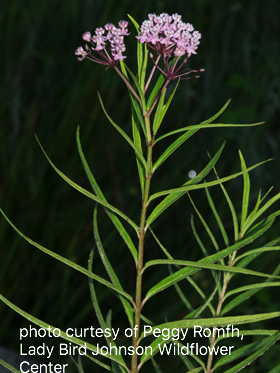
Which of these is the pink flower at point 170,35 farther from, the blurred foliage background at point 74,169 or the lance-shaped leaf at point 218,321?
the blurred foliage background at point 74,169

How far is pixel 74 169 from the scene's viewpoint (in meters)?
0.70

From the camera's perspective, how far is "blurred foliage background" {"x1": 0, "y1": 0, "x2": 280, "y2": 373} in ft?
2.26

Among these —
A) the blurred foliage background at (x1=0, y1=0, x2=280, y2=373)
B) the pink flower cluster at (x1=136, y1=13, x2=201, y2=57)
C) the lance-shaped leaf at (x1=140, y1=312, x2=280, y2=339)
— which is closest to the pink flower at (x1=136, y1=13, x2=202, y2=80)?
the pink flower cluster at (x1=136, y1=13, x2=201, y2=57)

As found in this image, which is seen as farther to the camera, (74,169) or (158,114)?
(74,169)

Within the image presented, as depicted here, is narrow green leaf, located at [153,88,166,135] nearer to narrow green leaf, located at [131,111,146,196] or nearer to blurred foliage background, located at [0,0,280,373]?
narrow green leaf, located at [131,111,146,196]

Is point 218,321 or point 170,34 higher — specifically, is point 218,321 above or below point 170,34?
below

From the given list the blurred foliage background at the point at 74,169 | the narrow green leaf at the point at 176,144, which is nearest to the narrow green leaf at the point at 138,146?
the narrow green leaf at the point at 176,144

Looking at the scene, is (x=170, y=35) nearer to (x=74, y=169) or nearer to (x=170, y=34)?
(x=170, y=34)

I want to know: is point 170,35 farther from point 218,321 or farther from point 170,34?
point 218,321

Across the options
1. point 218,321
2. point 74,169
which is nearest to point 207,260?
point 218,321

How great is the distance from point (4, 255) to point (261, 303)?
480 mm

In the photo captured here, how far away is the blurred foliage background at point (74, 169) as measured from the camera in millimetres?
690

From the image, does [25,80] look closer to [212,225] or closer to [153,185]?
[153,185]

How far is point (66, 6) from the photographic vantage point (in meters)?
0.86
